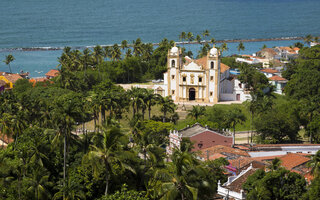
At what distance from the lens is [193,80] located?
81375 millimetres

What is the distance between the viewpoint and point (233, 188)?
3688cm

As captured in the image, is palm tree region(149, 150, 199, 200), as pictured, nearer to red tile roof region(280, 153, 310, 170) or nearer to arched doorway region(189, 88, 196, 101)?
red tile roof region(280, 153, 310, 170)

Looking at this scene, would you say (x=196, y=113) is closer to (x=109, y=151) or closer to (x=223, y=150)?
(x=223, y=150)

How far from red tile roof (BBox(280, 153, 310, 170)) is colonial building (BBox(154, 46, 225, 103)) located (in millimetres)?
33995

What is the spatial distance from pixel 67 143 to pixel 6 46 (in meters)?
141

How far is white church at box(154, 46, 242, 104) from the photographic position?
264ft

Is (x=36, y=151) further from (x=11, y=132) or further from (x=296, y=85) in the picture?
(x=296, y=85)

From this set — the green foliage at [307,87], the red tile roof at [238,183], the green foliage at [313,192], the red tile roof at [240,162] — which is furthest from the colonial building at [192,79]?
the green foliage at [313,192]

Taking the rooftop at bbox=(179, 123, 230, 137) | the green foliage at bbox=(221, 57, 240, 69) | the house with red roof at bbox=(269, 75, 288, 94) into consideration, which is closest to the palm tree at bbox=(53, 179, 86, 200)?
the rooftop at bbox=(179, 123, 230, 137)

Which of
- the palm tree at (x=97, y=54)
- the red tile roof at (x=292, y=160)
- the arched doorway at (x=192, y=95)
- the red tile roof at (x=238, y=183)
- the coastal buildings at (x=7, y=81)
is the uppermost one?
the palm tree at (x=97, y=54)

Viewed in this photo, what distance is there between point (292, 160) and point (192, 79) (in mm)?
37356

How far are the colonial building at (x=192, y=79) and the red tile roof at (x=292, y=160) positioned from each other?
3400 cm

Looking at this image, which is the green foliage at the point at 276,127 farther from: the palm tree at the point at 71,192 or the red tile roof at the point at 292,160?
the palm tree at the point at 71,192

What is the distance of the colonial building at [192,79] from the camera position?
80.5m
